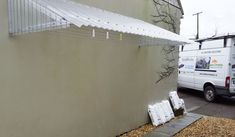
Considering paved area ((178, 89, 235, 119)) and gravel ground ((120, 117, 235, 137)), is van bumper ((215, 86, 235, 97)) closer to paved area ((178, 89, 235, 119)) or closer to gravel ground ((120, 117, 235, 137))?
paved area ((178, 89, 235, 119))

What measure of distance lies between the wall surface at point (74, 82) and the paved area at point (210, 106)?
11.4 feet

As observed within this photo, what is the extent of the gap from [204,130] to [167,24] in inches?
129

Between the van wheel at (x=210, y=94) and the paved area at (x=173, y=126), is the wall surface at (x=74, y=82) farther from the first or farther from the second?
the van wheel at (x=210, y=94)

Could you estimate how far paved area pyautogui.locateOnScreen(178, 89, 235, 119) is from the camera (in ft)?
31.0

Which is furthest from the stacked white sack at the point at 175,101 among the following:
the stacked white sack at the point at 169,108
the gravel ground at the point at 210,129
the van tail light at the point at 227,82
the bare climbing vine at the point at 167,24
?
the van tail light at the point at 227,82

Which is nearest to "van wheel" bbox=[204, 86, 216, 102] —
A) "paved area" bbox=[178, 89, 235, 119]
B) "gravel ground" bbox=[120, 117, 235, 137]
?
"paved area" bbox=[178, 89, 235, 119]

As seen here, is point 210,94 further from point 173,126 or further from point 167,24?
point 173,126

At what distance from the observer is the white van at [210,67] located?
10602 millimetres

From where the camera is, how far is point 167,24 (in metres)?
8.01

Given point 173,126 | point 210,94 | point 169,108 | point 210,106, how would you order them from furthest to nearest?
point 210,94 → point 210,106 → point 169,108 → point 173,126

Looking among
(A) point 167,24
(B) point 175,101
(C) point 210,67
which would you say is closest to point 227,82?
(C) point 210,67

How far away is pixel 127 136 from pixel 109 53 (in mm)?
2014

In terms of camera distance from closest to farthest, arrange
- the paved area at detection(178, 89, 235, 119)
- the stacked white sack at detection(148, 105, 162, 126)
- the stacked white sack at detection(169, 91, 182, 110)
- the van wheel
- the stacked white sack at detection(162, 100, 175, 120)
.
A: 1. the stacked white sack at detection(148, 105, 162, 126)
2. the stacked white sack at detection(162, 100, 175, 120)
3. the stacked white sack at detection(169, 91, 182, 110)
4. the paved area at detection(178, 89, 235, 119)
5. the van wheel

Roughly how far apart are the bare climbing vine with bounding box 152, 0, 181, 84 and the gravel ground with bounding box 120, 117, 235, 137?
161 cm
